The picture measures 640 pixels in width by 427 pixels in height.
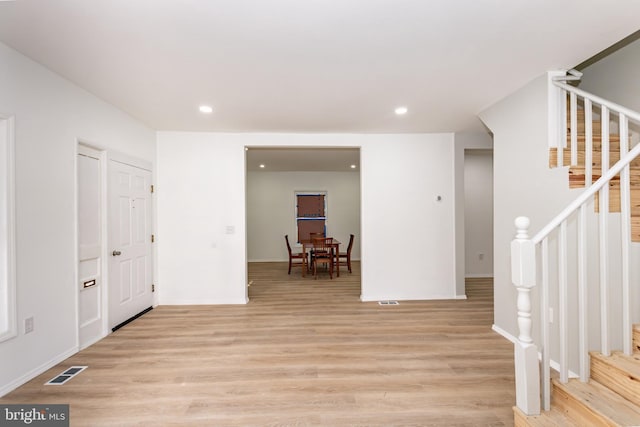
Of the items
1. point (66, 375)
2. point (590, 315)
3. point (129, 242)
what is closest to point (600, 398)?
point (590, 315)

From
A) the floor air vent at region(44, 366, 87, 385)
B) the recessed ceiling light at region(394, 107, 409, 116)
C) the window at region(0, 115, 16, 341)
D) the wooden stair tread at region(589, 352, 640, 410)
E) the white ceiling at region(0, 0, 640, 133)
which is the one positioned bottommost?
the floor air vent at region(44, 366, 87, 385)

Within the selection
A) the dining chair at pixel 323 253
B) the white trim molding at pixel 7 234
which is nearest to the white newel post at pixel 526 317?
the white trim molding at pixel 7 234

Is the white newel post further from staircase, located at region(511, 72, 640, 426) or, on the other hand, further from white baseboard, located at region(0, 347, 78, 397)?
white baseboard, located at region(0, 347, 78, 397)

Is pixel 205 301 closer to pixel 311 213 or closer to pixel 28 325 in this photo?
pixel 28 325

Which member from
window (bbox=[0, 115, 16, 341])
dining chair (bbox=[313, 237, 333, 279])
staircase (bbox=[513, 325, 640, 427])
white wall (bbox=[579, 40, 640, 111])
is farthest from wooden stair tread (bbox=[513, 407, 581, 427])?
dining chair (bbox=[313, 237, 333, 279])

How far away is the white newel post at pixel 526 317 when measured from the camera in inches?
64.6

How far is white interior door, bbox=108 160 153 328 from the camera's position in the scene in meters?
3.45

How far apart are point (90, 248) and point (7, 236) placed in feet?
3.05

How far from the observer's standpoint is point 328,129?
4402 millimetres

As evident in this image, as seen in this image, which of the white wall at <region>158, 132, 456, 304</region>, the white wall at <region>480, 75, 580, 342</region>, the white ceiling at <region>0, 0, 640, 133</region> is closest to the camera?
the white ceiling at <region>0, 0, 640, 133</region>

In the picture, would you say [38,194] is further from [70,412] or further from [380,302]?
[380,302]

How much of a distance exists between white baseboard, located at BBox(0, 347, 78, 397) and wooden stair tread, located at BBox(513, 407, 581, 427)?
345 cm

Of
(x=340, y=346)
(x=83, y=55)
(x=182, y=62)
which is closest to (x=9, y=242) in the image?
(x=83, y=55)

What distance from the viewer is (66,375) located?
2.46 meters
